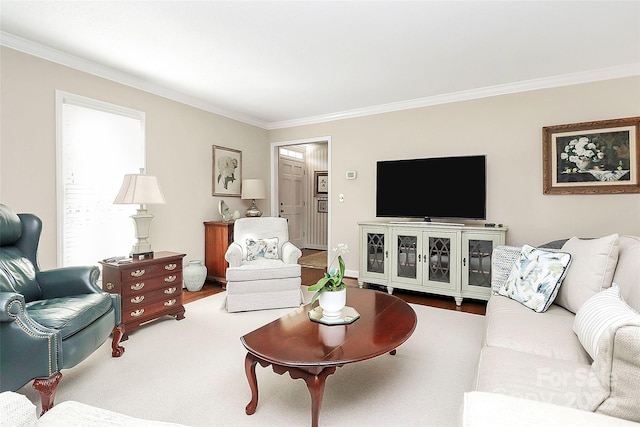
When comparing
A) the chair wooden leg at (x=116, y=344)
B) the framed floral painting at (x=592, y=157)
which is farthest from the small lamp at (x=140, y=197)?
the framed floral painting at (x=592, y=157)

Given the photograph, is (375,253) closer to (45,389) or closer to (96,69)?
(45,389)

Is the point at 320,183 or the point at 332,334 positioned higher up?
the point at 320,183

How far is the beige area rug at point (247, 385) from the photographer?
64.7 inches

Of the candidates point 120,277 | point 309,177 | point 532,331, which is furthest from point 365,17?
point 309,177

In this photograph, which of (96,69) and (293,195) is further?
(293,195)

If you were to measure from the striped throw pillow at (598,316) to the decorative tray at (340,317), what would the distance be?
110cm

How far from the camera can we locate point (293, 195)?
702cm

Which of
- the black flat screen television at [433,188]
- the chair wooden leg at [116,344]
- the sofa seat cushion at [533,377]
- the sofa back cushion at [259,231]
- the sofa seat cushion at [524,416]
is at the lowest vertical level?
the chair wooden leg at [116,344]

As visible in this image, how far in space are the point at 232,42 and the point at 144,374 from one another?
253 centimetres

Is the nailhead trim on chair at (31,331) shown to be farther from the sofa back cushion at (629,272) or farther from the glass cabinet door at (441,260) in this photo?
the glass cabinet door at (441,260)

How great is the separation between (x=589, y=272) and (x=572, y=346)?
581mm

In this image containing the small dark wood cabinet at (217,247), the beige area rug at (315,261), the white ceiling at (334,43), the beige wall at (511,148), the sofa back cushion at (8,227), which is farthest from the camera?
the beige area rug at (315,261)

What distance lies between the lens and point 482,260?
3.44 metres

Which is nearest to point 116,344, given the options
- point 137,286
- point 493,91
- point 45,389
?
point 137,286
